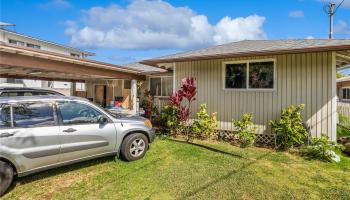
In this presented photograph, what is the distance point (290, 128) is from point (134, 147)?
4.60m

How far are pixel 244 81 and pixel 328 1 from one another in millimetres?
16638

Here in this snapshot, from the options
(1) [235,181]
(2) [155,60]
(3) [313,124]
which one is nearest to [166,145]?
(1) [235,181]

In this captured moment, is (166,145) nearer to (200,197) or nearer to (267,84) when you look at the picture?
(200,197)

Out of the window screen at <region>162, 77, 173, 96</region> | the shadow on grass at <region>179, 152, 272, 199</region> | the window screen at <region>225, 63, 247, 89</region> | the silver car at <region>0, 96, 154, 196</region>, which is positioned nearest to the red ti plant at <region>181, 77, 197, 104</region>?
the window screen at <region>225, 63, 247, 89</region>

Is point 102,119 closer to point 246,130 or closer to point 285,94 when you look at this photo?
point 246,130

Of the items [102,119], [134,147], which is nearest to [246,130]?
[134,147]

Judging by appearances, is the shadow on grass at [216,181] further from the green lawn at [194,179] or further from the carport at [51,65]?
the carport at [51,65]

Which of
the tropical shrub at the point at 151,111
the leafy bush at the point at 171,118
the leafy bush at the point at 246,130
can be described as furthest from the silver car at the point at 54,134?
the tropical shrub at the point at 151,111

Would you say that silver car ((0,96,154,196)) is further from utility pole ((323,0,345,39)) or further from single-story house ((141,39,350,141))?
utility pole ((323,0,345,39))

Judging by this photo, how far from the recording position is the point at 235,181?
4.26 m

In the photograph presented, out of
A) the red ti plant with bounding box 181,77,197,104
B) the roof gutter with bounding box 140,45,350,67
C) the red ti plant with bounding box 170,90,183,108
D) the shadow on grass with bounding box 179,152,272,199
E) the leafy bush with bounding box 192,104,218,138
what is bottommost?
the shadow on grass with bounding box 179,152,272,199

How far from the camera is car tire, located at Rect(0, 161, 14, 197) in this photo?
352 centimetres

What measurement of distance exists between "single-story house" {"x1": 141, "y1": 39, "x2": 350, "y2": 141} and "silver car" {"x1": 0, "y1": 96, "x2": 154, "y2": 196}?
406 centimetres

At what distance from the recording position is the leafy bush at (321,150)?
5.62 meters
